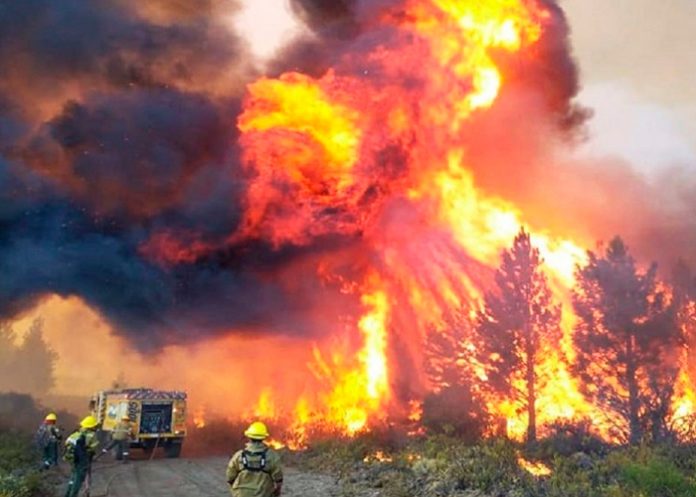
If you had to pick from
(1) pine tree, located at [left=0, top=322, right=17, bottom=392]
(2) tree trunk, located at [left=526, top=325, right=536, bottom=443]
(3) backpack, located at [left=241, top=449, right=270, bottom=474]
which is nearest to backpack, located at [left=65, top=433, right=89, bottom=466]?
(3) backpack, located at [left=241, top=449, right=270, bottom=474]

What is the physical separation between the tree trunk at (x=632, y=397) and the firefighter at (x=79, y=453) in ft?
78.9

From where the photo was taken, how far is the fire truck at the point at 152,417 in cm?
2855

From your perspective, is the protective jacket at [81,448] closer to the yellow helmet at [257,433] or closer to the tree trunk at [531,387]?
the yellow helmet at [257,433]

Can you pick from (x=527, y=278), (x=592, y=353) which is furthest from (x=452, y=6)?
(x=592, y=353)

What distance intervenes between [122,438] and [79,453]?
13.1 metres

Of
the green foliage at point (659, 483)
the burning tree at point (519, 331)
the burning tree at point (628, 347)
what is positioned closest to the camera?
the green foliage at point (659, 483)

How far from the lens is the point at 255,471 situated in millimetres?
9492

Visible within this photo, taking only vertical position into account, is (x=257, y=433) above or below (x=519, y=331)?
below

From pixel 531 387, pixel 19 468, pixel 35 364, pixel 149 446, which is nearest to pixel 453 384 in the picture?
pixel 531 387

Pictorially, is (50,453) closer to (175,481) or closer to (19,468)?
(19,468)

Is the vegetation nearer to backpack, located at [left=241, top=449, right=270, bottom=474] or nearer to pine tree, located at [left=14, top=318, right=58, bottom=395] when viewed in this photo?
backpack, located at [left=241, top=449, right=270, bottom=474]

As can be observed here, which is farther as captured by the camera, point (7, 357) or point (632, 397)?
point (7, 357)

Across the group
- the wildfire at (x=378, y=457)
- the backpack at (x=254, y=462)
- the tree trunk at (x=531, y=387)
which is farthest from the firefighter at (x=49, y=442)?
the tree trunk at (x=531, y=387)

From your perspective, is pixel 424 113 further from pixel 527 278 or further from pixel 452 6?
pixel 527 278
